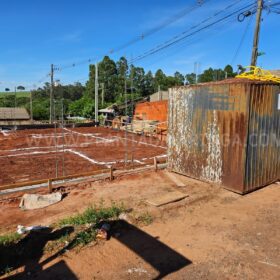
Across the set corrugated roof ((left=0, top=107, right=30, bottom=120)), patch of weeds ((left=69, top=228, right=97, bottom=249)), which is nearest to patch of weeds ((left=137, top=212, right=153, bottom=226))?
patch of weeds ((left=69, top=228, right=97, bottom=249))

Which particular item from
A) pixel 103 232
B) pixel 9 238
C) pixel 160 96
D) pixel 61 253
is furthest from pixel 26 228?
pixel 160 96

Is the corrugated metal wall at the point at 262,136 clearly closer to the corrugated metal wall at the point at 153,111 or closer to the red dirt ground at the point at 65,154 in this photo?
the red dirt ground at the point at 65,154

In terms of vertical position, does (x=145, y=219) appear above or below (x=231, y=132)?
below

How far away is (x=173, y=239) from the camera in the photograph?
5.09 m

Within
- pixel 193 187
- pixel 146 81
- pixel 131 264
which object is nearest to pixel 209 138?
pixel 193 187

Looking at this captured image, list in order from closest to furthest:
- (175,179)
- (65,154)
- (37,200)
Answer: (37,200), (175,179), (65,154)

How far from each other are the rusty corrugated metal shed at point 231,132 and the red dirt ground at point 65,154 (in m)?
3.09

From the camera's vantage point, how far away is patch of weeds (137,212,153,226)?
5.78 meters

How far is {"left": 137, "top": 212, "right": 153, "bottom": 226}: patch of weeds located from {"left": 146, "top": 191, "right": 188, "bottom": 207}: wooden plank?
0.62 m

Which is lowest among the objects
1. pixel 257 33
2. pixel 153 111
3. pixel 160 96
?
pixel 153 111

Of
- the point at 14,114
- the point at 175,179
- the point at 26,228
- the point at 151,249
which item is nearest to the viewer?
the point at 151,249

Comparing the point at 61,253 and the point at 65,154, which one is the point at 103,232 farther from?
the point at 65,154

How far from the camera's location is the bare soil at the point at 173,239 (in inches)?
162

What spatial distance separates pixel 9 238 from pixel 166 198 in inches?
151
